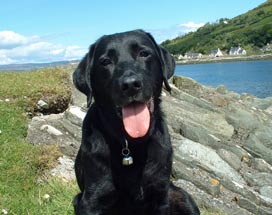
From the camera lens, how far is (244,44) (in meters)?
152

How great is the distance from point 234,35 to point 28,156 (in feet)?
531

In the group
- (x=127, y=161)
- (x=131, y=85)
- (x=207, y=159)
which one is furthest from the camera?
(x=207, y=159)

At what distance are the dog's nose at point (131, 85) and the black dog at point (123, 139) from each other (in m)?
0.18

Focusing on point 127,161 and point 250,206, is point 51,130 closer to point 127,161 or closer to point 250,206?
point 250,206

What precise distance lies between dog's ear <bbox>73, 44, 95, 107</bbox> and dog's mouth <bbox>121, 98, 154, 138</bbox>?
0.55 metres

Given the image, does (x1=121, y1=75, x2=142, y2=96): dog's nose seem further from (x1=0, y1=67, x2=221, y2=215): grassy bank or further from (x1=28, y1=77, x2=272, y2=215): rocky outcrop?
(x1=28, y1=77, x2=272, y2=215): rocky outcrop

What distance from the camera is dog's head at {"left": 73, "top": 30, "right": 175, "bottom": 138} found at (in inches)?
186

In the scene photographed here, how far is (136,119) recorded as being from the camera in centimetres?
483

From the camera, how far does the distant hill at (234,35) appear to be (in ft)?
495

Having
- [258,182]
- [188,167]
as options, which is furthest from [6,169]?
[258,182]

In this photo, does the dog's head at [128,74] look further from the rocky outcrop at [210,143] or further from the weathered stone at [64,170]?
the rocky outcrop at [210,143]

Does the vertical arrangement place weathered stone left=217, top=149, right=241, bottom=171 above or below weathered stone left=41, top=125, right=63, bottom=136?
below

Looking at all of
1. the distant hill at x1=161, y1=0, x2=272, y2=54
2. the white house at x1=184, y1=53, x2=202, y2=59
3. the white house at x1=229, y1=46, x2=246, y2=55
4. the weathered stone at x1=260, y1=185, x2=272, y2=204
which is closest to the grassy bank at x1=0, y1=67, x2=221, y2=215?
the weathered stone at x1=260, y1=185, x2=272, y2=204

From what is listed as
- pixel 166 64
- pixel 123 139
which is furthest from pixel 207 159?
pixel 123 139
